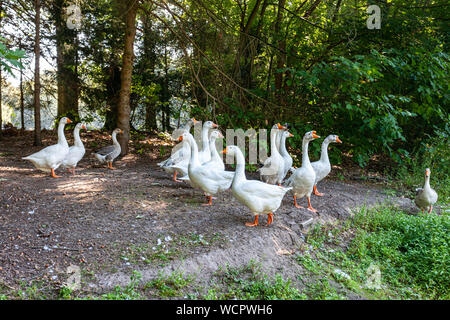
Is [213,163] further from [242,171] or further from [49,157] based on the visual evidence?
Answer: [49,157]

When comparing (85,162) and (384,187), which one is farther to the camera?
(85,162)

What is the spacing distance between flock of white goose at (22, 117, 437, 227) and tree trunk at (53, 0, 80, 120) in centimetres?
449

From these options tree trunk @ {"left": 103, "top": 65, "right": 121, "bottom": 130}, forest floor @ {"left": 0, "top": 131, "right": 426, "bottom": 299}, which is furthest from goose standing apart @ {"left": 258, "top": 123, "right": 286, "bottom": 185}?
tree trunk @ {"left": 103, "top": 65, "right": 121, "bottom": 130}

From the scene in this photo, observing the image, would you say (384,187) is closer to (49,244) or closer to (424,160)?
(424,160)

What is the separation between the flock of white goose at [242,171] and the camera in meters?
5.22

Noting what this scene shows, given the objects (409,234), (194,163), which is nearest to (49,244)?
(194,163)

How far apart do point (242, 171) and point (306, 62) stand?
5.78 m

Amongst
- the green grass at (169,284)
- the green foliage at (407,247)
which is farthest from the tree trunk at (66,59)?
the green foliage at (407,247)

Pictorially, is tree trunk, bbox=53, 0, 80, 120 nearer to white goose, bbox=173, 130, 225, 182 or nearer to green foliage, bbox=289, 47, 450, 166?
white goose, bbox=173, 130, 225, 182

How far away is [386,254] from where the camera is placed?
545 cm

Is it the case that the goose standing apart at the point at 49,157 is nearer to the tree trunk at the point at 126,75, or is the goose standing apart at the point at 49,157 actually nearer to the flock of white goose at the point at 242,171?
the flock of white goose at the point at 242,171

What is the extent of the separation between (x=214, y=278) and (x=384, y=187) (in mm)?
7150

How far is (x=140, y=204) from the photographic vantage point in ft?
19.5
